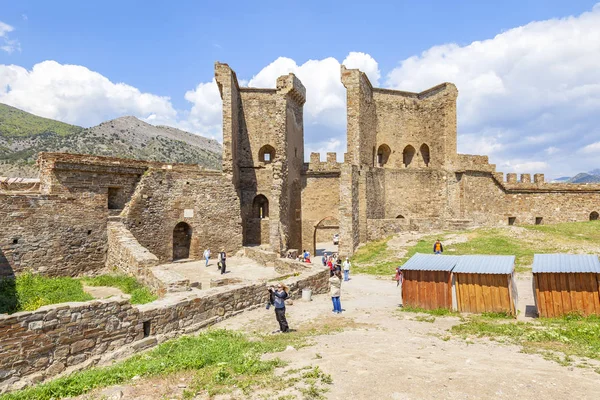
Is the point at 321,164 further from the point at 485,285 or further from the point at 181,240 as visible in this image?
the point at 485,285

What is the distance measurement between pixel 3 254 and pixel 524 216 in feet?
114

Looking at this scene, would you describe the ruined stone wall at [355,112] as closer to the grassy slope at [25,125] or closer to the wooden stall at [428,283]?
the wooden stall at [428,283]

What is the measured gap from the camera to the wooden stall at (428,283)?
12.2 meters

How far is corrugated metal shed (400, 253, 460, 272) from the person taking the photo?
1240 cm

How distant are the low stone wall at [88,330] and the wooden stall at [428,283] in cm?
624

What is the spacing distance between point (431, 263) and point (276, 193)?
13.9 metres

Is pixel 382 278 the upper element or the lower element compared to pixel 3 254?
lower

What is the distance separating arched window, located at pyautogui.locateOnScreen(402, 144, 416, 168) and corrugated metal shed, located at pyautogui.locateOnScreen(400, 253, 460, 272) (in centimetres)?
1958

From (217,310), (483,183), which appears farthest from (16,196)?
(483,183)

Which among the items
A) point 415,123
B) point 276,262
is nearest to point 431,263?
point 276,262

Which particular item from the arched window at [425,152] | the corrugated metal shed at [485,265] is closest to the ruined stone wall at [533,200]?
the arched window at [425,152]

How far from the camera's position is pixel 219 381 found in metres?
6.07

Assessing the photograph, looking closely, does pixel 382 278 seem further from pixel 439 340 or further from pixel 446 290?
pixel 439 340

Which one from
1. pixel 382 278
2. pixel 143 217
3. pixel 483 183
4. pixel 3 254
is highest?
pixel 483 183
